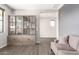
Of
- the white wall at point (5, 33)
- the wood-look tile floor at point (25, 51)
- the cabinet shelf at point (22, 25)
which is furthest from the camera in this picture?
the cabinet shelf at point (22, 25)

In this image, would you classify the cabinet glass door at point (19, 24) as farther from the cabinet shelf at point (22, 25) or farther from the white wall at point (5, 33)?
the white wall at point (5, 33)

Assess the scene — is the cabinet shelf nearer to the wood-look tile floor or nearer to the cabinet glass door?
the cabinet glass door

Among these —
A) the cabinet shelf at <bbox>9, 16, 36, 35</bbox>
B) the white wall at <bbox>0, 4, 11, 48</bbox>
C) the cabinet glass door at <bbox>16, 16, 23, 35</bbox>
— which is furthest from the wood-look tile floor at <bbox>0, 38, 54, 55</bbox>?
the cabinet glass door at <bbox>16, 16, 23, 35</bbox>

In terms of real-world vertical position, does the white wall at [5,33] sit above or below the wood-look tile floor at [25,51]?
above

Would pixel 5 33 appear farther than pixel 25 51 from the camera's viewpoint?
Yes

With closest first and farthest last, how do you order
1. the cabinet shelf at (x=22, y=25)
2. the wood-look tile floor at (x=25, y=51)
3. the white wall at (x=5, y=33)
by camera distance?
the wood-look tile floor at (x=25, y=51) < the white wall at (x=5, y=33) < the cabinet shelf at (x=22, y=25)

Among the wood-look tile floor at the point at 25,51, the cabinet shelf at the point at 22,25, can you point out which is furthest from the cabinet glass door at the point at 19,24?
the wood-look tile floor at the point at 25,51

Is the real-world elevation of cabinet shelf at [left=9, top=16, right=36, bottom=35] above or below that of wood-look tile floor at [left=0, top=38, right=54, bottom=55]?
above

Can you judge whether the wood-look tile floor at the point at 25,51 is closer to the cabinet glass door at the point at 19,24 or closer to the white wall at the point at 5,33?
the white wall at the point at 5,33

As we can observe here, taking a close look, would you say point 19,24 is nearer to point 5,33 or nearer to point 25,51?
point 5,33

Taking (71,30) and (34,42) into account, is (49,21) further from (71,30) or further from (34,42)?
(71,30)

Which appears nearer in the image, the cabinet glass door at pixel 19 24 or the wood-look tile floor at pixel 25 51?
the wood-look tile floor at pixel 25 51

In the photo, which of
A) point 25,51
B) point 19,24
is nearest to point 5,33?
point 19,24
